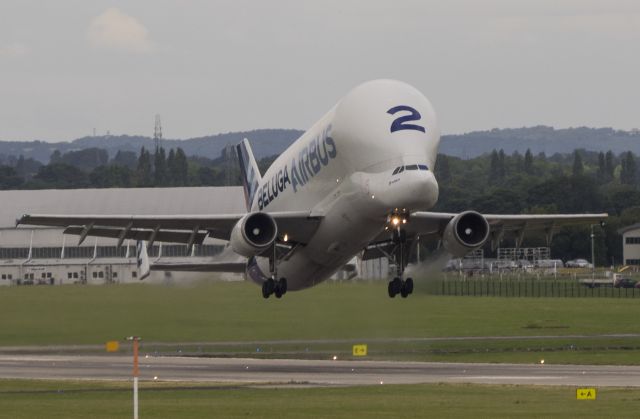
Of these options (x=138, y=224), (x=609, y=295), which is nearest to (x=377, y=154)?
(x=138, y=224)

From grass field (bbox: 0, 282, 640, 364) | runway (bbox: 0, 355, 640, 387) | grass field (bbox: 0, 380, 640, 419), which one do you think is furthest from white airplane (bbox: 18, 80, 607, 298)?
grass field (bbox: 0, 282, 640, 364)

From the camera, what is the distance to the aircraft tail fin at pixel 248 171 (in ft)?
223

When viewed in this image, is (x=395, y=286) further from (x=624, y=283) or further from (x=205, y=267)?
(x=624, y=283)

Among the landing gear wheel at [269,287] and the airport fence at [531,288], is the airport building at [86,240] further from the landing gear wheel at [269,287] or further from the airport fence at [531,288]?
the landing gear wheel at [269,287]

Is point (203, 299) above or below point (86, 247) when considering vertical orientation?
below

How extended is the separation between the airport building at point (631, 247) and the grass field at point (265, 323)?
87.4 metres

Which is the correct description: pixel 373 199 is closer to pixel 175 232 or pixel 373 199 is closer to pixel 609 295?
pixel 175 232

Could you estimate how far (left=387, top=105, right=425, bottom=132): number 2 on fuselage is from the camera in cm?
5053

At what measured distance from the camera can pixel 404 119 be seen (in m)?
50.8

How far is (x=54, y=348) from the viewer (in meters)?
80.1

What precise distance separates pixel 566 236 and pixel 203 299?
317 feet

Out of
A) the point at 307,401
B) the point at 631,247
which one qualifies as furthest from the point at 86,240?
the point at 307,401

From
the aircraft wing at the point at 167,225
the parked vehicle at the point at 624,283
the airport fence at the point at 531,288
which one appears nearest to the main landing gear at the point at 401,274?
the aircraft wing at the point at 167,225

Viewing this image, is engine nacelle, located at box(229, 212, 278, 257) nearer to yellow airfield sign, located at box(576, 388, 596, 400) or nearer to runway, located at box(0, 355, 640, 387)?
runway, located at box(0, 355, 640, 387)
